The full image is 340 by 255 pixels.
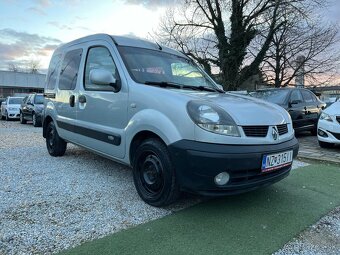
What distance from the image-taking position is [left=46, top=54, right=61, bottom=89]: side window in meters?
6.23

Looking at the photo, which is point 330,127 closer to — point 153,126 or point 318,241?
point 318,241

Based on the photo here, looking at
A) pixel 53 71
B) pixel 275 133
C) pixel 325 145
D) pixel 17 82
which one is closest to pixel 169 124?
pixel 275 133

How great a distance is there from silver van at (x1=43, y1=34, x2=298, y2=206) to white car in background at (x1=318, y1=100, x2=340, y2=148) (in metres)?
4.03

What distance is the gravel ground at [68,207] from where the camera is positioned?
9.83 feet

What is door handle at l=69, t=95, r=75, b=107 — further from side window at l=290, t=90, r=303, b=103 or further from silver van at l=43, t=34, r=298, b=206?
side window at l=290, t=90, r=303, b=103

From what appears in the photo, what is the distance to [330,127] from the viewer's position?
7633mm

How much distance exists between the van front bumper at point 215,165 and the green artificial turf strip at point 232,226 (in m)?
0.35

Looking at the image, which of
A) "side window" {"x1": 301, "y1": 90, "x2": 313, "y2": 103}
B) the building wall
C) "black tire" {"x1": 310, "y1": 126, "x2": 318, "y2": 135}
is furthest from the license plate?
the building wall

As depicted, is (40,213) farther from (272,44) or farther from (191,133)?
(272,44)

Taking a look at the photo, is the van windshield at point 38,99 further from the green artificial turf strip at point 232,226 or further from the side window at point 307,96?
the green artificial turf strip at point 232,226

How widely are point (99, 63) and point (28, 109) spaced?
13.5 m

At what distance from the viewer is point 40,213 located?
356cm

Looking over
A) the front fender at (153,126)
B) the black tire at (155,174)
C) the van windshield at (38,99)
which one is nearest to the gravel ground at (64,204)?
the black tire at (155,174)

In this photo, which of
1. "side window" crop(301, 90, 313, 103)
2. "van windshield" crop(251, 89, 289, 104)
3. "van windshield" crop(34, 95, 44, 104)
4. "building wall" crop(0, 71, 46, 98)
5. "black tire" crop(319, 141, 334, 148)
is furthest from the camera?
"building wall" crop(0, 71, 46, 98)
